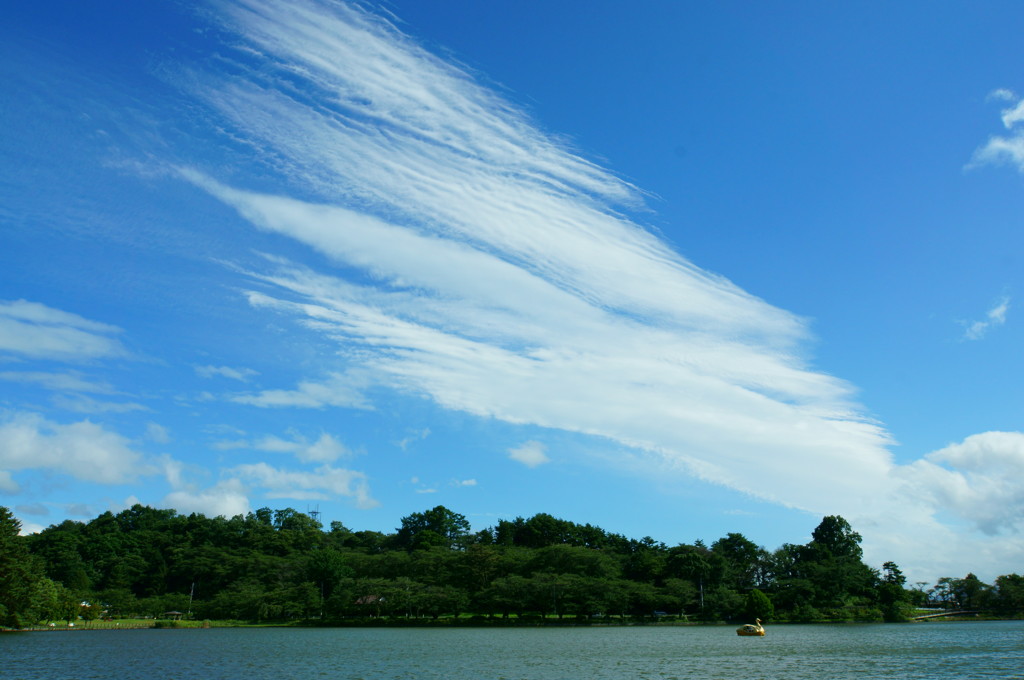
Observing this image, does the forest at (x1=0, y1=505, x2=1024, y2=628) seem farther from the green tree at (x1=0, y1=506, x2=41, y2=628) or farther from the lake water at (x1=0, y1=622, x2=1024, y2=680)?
the lake water at (x1=0, y1=622, x2=1024, y2=680)

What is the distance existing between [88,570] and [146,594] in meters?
8.77

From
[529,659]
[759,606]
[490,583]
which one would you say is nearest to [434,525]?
[490,583]

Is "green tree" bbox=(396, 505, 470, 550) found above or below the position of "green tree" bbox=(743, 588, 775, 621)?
above

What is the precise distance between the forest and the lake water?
2870 cm

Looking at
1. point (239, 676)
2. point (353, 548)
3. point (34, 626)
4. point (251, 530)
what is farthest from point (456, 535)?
point (239, 676)

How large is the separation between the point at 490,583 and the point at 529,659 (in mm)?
51118

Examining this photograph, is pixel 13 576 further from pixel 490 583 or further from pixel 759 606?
pixel 759 606

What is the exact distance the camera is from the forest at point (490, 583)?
79125mm

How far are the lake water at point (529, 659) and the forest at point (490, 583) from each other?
94.1 ft

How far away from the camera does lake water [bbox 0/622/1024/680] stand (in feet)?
93.1

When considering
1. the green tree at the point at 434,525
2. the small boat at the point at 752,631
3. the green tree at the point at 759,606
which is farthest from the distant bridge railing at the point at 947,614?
the green tree at the point at 434,525

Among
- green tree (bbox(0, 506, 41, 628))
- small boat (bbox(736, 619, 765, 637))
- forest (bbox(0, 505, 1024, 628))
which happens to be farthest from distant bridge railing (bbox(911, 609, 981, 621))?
green tree (bbox(0, 506, 41, 628))

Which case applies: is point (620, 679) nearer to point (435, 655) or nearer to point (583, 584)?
point (435, 655)

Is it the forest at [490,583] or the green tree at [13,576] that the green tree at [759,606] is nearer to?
the forest at [490,583]
